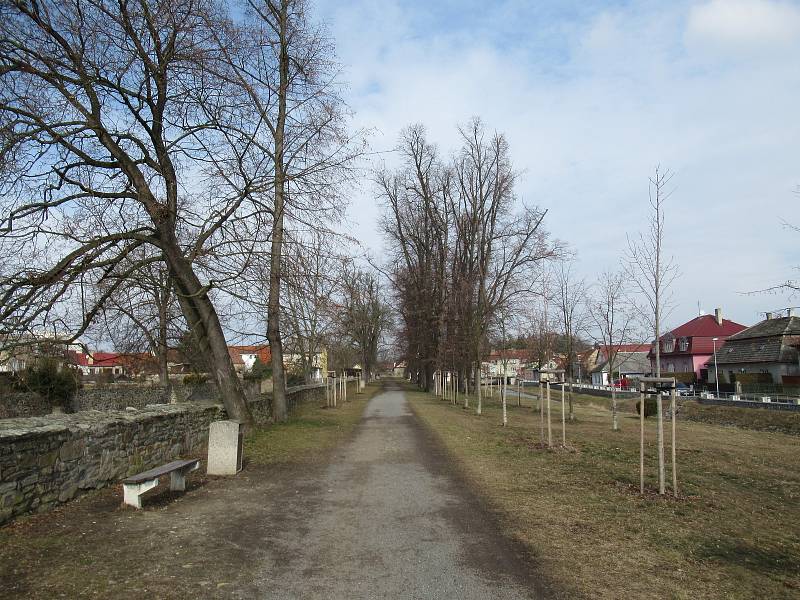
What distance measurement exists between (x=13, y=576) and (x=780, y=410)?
30817mm

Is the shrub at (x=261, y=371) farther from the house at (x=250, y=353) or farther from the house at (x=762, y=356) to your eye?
the house at (x=762, y=356)

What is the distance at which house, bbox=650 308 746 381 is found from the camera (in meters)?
67.6

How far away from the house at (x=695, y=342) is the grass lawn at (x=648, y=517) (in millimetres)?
58163

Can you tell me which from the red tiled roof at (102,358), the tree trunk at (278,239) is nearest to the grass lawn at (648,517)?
the tree trunk at (278,239)

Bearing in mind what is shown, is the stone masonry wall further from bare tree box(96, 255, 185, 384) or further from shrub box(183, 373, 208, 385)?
shrub box(183, 373, 208, 385)

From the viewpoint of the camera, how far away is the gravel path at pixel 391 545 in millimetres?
4965

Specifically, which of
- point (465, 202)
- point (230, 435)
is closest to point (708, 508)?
point (230, 435)

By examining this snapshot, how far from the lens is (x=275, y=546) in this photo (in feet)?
20.1

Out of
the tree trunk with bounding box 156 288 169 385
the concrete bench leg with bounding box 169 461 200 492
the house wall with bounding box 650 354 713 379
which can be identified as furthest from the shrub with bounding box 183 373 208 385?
the house wall with bounding box 650 354 713 379

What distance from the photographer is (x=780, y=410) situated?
2834 centimetres

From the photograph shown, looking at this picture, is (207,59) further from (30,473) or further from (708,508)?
(708,508)

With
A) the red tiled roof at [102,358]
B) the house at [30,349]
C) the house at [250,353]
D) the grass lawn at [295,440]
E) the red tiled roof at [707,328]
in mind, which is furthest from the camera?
the red tiled roof at [707,328]

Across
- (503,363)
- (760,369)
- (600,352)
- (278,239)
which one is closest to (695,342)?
(760,369)

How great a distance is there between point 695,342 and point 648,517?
222ft
